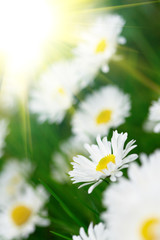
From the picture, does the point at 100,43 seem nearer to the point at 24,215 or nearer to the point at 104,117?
the point at 104,117

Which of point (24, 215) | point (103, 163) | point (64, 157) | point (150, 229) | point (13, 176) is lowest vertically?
point (150, 229)

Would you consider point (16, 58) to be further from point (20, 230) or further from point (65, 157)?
point (20, 230)

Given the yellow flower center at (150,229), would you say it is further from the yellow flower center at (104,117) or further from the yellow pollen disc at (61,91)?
the yellow pollen disc at (61,91)

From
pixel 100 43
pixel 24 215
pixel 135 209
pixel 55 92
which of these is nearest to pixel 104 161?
pixel 135 209

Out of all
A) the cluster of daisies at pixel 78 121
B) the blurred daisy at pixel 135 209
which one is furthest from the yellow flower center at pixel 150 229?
the cluster of daisies at pixel 78 121

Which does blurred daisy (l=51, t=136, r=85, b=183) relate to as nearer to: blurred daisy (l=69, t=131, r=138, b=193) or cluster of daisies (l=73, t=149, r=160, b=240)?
blurred daisy (l=69, t=131, r=138, b=193)

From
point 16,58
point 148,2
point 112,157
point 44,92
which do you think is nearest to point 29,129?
point 44,92

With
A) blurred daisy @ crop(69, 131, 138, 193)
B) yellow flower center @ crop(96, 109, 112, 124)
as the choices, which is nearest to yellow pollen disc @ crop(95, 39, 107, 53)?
yellow flower center @ crop(96, 109, 112, 124)
